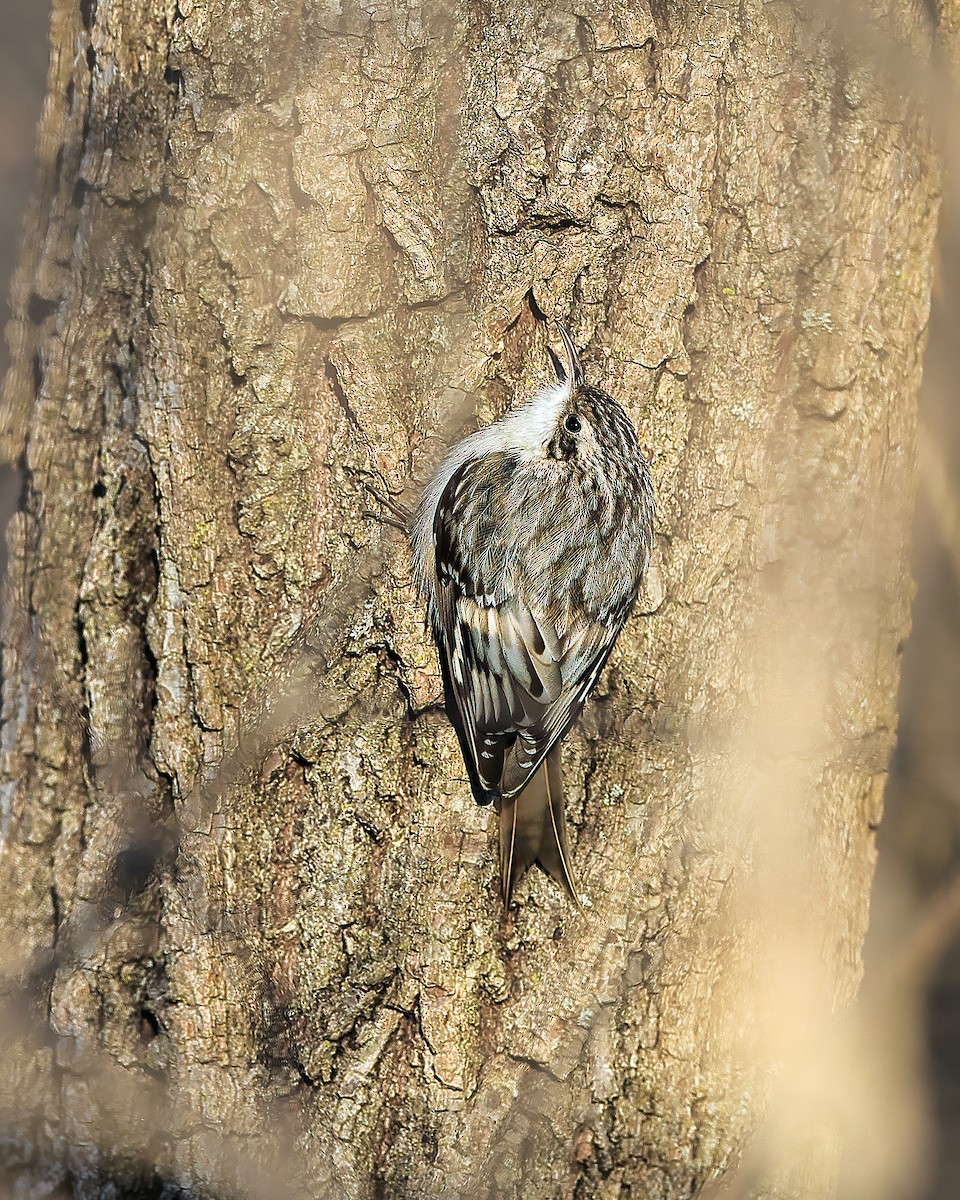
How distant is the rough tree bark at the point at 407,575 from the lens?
1916 mm

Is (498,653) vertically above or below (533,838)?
above

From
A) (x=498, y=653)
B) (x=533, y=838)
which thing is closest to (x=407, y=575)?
(x=498, y=653)

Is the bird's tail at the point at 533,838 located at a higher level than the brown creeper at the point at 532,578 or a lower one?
lower

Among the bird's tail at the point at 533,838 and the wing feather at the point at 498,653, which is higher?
the wing feather at the point at 498,653

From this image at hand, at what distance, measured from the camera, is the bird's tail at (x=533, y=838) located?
75.1 inches

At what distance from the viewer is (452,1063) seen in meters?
1.88

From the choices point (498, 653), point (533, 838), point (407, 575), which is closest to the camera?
point (533, 838)

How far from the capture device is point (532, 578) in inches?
87.3

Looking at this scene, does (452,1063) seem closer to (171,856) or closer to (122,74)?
(171,856)

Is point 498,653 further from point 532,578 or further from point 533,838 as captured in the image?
point 533,838

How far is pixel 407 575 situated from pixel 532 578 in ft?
1.08

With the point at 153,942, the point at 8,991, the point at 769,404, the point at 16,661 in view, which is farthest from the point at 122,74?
the point at 8,991

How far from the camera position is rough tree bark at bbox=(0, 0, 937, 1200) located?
6.29 feet

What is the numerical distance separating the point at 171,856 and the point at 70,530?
0.72 metres
